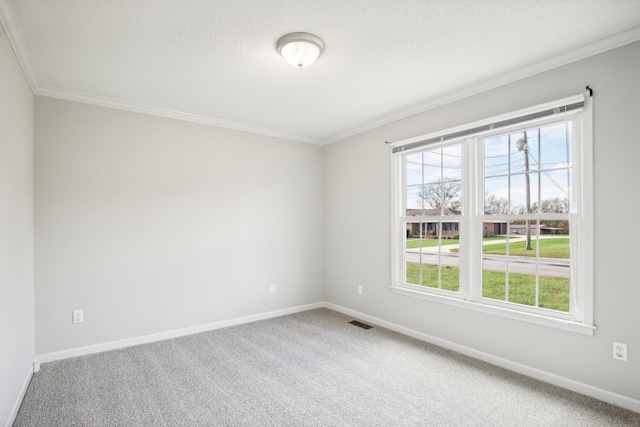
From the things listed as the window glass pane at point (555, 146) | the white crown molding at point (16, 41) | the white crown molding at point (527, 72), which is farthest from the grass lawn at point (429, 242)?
the white crown molding at point (16, 41)

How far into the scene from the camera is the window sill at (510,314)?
96.8 inches

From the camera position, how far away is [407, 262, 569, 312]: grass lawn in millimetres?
2727

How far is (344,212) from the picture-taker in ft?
15.3

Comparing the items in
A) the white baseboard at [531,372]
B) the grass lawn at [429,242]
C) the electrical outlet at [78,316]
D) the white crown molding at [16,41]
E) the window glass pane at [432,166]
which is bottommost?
the white baseboard at [531,372]

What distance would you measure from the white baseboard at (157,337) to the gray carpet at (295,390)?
0.10 meters

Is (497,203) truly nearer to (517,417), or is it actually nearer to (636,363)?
(636,363)

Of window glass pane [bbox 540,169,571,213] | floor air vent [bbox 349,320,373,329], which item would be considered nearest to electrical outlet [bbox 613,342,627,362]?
window glass pane [bbox 540,169,571,213]

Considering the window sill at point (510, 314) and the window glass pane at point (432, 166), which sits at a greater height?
the window glass pane at point (432, 166)

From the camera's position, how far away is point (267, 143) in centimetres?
455

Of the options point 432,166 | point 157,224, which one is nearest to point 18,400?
point 157,224

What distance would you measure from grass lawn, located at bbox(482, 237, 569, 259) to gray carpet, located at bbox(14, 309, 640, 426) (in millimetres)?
1013

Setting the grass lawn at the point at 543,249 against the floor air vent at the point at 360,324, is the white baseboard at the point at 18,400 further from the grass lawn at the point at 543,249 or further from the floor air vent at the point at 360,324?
the grass lawn at the point at 543,249

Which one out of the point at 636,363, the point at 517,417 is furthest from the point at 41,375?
the point at 636,363

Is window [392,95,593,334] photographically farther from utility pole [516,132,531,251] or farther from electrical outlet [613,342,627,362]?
electrical outlet [613,342,627,362]
